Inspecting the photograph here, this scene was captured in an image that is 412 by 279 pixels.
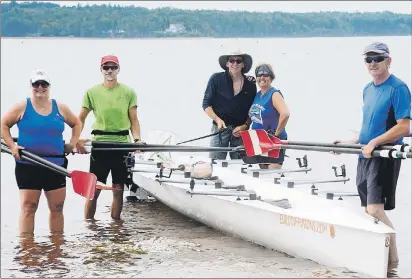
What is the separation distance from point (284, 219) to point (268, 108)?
6.65ft

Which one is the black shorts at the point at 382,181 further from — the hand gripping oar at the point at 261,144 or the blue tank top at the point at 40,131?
the blue tank top at the point at 40,131

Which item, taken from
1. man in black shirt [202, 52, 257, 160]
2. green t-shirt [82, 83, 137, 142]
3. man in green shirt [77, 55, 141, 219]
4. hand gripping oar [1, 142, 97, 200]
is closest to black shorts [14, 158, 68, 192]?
hand gripping oar [1, 142, 97, 200]

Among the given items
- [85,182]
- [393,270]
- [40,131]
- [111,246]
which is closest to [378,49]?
[393,270]

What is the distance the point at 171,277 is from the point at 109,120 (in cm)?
250

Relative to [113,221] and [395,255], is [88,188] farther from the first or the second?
[395,255]

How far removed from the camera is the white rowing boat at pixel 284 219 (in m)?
7.20

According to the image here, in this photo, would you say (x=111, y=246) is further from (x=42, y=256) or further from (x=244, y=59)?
(x=244, y=59)

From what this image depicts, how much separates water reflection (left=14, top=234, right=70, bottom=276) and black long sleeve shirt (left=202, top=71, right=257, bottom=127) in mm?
2596

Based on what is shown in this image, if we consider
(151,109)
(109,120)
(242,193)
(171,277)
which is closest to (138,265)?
(171,277)

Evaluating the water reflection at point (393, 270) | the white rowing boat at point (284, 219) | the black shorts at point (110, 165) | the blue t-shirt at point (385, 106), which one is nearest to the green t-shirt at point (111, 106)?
the black shorts at point (110, 165)

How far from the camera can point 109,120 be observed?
952 centimetres

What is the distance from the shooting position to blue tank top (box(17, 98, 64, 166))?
7.88 metres

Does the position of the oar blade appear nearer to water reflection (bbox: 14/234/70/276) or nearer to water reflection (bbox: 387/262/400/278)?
water reflection (bbox: 14/234/70/276)

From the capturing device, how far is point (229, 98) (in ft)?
34.2
